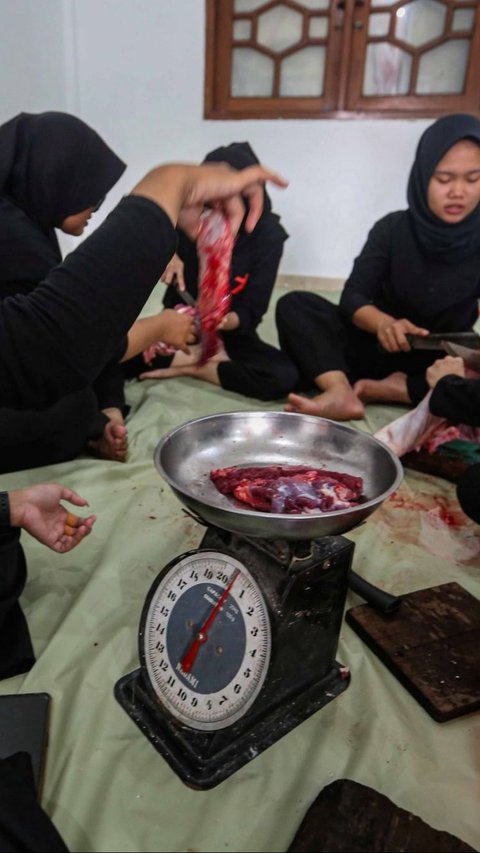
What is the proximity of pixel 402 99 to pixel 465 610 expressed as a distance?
9.51ft

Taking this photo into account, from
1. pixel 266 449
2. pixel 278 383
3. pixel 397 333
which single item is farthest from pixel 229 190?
pixel 278 383

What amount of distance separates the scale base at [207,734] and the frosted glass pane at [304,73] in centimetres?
319

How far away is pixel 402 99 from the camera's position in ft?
10.1

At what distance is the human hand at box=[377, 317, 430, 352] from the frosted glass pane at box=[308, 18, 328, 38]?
7.00ft

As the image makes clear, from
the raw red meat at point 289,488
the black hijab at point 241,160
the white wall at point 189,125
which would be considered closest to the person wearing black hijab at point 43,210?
the black hijab at point 241,160

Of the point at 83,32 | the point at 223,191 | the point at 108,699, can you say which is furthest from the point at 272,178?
the point at 83,32

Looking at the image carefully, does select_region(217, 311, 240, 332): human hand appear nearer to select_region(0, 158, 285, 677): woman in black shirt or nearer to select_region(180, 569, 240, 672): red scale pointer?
select_region(0, 158, 285, 677): woman in black shirt

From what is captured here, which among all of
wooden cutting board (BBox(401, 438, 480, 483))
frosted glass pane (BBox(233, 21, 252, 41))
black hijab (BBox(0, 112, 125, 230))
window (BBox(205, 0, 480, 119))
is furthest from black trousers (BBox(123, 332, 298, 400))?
frosted glass pane (BBox(233, 21, 252, 41))

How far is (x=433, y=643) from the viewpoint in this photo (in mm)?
955

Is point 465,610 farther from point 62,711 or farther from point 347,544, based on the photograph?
point 62,711

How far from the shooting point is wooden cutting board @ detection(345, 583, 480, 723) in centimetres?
87

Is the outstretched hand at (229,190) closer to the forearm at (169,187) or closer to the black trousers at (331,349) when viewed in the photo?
the forearm at (169,187)

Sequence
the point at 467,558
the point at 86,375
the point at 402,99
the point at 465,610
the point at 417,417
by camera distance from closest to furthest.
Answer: the point at 86,375 < the point at 465,610 < the point at 467,558 < the point at 417,417 < the point at 402,99

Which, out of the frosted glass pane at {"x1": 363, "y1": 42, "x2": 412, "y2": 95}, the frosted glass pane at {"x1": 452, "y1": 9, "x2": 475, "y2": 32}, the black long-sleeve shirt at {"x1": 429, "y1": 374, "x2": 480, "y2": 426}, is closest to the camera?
the black long-sleeve shirt at {"x1": 429, "y1": 374, "x2": 480, "y2": 426}
